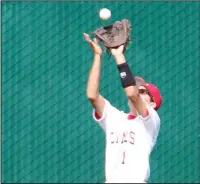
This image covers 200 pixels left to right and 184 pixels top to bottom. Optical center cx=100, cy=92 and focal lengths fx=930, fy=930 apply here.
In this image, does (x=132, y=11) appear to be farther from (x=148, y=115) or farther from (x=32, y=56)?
(x=148, y=115)

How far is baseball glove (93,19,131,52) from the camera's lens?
6.12 metres

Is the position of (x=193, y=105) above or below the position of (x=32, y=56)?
below

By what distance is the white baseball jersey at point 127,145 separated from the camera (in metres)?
5.82

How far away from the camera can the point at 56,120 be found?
841 centimetres

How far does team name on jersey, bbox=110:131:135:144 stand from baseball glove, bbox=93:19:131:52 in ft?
2.00

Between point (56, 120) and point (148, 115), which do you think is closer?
point (148, 115)

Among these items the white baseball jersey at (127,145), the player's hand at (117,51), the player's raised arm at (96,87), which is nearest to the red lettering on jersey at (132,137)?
the white baseball jersey at (127,145)

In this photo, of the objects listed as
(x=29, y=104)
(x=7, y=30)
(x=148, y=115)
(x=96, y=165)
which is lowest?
(x=148, y=115)

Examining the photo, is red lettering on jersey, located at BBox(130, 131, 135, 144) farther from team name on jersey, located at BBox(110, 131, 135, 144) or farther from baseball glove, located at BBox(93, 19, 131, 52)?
baseball glove, located at BBox(93, 19, 131, 52)

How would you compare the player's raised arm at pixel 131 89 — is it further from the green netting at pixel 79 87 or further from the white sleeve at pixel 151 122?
the green netting at pixel 79 87

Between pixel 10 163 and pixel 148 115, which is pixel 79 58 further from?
pixel 148 115

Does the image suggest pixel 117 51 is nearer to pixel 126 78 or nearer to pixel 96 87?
pixel 126 78

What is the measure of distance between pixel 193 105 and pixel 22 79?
1.57 meters

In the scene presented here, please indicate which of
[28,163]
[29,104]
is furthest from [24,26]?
[28,163]
